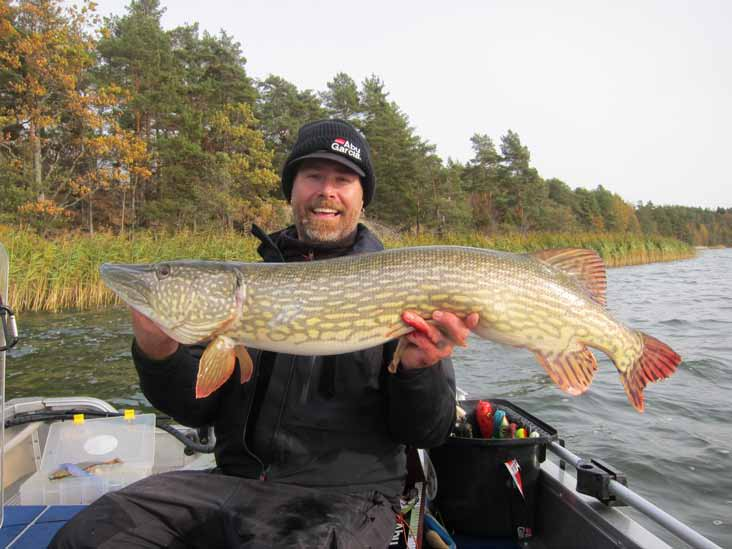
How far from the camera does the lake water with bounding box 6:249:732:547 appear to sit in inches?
153

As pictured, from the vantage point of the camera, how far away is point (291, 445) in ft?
6.09

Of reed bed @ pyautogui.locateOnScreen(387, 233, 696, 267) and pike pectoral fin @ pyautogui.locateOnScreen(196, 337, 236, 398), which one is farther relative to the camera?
reed bed @ pyautogui.locateOnScreen(387, 233, 696, 267)

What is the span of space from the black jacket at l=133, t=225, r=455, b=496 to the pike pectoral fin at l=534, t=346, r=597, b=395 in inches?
15.9

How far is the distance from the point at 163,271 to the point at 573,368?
5.11 ft

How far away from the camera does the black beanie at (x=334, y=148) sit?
2.36 metres

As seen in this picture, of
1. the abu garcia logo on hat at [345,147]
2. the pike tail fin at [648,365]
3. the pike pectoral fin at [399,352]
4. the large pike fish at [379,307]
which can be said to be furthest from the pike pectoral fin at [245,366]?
the pike tail fin at [648,365]

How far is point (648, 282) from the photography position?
1700 cm

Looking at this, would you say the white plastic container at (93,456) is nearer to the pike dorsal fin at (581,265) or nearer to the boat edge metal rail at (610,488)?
the boat edge metal rail at (610,488)

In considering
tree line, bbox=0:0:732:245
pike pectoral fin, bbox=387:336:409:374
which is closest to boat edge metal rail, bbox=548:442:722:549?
pike pectoral fin, bbox=387:336:409:374

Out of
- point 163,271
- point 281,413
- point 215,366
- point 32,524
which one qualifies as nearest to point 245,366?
point 215,366

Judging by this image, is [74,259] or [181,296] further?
[74,259]

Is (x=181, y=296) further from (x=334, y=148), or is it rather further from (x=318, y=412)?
(x=334, y=148)

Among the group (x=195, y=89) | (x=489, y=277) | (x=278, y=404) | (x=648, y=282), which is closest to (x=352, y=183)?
(x=489, y=277)

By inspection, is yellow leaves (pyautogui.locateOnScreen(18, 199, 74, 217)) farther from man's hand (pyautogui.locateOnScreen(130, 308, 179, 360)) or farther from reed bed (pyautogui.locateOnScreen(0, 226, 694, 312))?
man's hand (pyautogui.locateOnScreen(130, 308, 179, 360))
